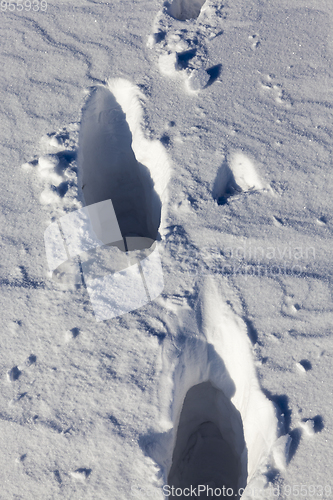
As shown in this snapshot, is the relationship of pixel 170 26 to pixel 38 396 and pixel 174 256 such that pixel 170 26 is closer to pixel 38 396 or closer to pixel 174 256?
pixel 174 256

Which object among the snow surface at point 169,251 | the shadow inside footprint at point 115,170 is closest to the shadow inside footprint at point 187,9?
the snow surface at point 169,251

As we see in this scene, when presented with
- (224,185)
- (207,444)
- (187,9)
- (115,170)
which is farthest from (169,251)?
(187,9)

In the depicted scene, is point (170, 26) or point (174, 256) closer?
point (174, 256)

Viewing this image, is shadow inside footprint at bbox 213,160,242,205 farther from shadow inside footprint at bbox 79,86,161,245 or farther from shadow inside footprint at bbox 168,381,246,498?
shadow inside footprint at bbox 168,381,246,498

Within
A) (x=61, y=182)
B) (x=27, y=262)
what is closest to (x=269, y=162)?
(x=61, y=182)

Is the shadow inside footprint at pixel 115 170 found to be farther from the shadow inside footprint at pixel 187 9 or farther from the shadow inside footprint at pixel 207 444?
the shadow inside footprint at pixel 207 444
